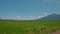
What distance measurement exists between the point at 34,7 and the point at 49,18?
24 cm

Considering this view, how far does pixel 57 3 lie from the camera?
6.43 feet

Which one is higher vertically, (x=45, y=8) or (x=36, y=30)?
(x=45, y=8)

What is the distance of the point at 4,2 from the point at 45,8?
0.54 meters

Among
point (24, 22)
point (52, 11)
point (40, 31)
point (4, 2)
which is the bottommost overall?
point (40, 31)

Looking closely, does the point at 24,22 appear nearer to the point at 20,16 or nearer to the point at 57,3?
the point at 20,16

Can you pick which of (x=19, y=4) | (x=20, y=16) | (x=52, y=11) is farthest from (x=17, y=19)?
(x=52, y=11)

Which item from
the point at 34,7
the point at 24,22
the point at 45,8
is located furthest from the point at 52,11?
the point at 24,22

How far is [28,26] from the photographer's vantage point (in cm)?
188

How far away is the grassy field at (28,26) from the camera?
1854 millimetres

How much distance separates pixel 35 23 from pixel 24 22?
143 millimetres

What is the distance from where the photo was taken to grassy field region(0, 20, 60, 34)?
6.08 feet

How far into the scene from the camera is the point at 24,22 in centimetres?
189

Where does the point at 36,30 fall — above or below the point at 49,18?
below

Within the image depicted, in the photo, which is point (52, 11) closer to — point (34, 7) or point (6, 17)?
point (34, 7)
